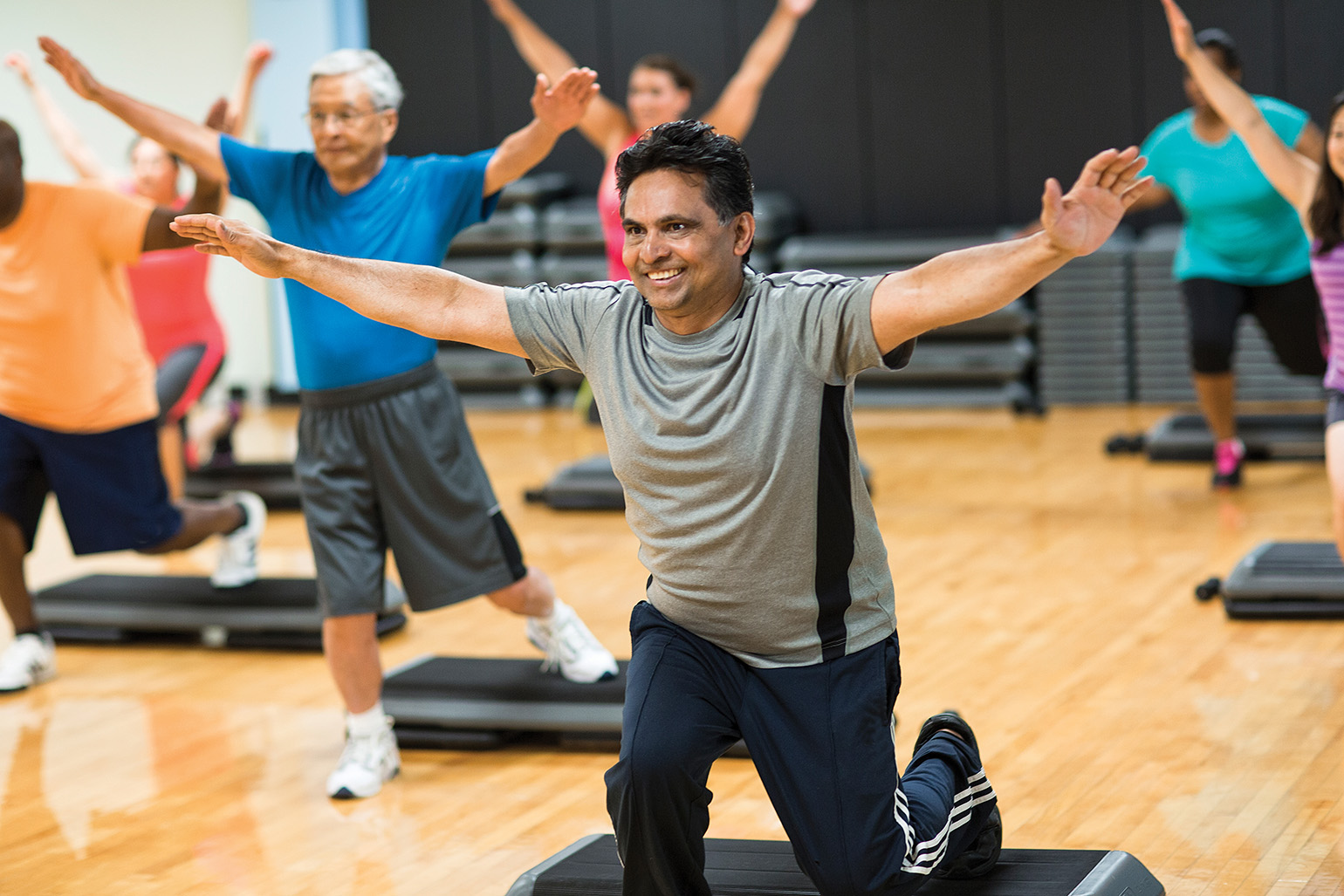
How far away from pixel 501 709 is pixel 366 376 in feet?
2.94

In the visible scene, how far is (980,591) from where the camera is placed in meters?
5.04

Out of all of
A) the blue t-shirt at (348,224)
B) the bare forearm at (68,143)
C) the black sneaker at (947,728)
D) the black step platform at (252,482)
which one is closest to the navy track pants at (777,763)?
the black sneaker at (947,728)

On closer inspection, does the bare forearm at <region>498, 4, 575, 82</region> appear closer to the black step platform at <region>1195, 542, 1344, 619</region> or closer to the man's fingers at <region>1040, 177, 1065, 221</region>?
the black step platform at <region>1195, 542, 1344, 619</region>

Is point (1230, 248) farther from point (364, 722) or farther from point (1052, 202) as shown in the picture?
point (1052, 202)

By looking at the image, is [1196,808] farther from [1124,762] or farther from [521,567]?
[521,567]

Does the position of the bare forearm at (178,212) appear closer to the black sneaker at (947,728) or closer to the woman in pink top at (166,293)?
the woman in pink top at (166,293)

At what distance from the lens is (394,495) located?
11.6ft

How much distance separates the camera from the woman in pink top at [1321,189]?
3.69m

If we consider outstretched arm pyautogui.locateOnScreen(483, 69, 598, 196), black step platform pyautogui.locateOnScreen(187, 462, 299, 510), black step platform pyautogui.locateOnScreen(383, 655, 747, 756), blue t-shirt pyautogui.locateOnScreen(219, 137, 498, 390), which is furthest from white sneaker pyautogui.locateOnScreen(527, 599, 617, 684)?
black step platform pyautogui.locateOnScreen(187, 462, 299, 510)

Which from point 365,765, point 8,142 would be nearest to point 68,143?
point 8,142

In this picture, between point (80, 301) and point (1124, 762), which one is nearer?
point (1124, 762)

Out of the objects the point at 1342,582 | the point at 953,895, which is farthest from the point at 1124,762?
the point at 1342,582

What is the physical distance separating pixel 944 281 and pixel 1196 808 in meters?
1.54

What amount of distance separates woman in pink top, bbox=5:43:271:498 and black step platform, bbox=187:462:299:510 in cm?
37
